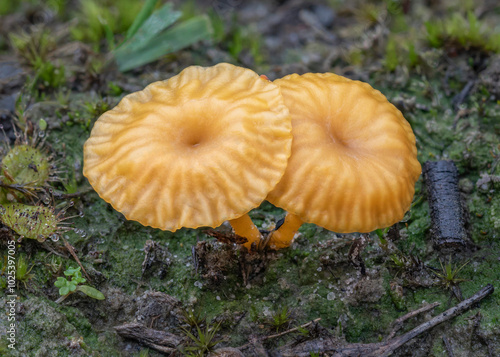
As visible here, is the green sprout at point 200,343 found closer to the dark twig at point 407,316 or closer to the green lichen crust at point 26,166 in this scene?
the dark twig at point 407,316

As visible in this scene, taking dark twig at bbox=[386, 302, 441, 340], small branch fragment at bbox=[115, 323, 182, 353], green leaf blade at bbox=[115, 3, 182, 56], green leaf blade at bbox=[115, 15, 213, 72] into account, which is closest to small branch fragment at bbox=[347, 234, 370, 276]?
dark twig at bbox=[386, 302, 441, 340]

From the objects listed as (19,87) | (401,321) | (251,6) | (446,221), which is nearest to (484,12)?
(251,6)

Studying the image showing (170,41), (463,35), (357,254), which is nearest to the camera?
(357,254)

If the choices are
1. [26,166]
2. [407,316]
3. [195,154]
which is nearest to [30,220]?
[26,166]

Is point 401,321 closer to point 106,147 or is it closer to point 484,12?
point 106,147

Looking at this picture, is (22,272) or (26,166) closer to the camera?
(22,272)

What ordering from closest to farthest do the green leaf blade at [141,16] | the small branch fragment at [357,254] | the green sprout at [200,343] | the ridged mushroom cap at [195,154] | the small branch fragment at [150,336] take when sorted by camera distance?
the ridged mushroom cap at [195,154]
the green sprout at [200,343]
the small branch fragment at [150,336]
the small branch fragment at [357,254]
the green leaf blade at [141,16]

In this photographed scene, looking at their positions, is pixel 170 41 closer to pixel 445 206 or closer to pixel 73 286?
pixel 73 286

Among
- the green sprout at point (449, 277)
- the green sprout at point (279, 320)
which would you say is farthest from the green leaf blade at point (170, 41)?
the green sprout at point (449, 277)
